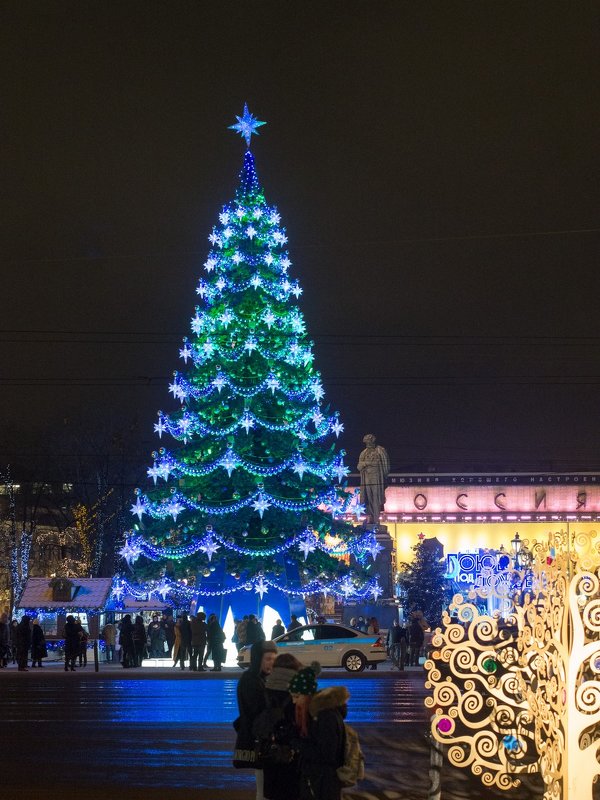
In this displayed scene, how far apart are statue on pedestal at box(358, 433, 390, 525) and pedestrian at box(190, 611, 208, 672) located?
2606cm

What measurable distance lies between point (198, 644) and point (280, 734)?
86.7 feet

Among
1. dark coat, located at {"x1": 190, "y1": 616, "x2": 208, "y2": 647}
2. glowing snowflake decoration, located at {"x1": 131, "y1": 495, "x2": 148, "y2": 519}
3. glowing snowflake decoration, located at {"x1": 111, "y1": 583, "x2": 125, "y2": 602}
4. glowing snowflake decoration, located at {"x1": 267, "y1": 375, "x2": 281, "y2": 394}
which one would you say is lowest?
dark coat, located at {"x1": 190, "y1": 616, "x2": 208, "y2": 647}

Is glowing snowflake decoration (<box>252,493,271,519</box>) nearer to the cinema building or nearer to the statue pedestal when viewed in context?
the statue pedestal

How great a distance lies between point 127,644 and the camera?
36688 millimetres

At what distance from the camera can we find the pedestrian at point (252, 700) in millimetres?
8969

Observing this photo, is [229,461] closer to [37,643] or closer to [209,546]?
[209,546]

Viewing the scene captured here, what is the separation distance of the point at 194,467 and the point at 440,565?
22.0m

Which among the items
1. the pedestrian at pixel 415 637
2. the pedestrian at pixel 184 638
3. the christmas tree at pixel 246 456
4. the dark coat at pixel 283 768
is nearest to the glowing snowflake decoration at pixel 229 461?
the christmas tree at pixel 246 456

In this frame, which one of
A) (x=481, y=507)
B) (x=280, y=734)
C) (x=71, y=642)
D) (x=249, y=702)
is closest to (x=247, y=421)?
(x=71, y=642)

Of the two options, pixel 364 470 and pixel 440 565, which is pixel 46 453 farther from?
pixel 440 565

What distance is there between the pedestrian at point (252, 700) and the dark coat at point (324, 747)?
713 mm

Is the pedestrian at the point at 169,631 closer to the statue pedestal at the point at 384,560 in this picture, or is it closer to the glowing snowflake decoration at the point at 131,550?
the glowing snowflake decoration at the point at 131,550

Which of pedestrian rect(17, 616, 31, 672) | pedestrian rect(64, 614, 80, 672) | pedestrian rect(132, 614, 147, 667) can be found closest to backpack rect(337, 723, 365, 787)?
pedestrian rect(64, 614, 80, 672)

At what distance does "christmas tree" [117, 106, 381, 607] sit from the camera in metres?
38.4
